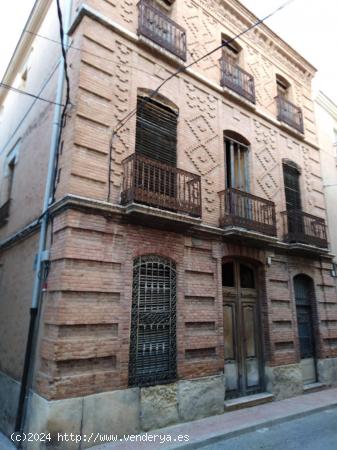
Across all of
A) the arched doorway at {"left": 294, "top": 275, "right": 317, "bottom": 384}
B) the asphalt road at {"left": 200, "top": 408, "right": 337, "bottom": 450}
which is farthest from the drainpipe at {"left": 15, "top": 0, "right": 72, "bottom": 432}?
the arched doorway at {"left": 294, "top": 275, "right": 317, "bottom": 384}

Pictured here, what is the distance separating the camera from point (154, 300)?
6.63 meters

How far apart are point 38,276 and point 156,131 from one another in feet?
13.3

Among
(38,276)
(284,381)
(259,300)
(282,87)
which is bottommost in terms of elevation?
(284,381)

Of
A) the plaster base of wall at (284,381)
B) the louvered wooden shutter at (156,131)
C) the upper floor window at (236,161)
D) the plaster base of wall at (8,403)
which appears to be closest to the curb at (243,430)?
the plaster base of wall at (284,381)

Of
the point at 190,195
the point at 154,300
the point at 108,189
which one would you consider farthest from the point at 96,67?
the point at 154,300

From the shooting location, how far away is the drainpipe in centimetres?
575

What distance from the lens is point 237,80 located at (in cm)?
1023

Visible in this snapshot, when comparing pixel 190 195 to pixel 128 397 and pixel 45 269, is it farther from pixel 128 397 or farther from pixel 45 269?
pixel 128 397

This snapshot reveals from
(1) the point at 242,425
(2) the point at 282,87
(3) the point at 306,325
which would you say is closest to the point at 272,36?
(2) the point at 282,87

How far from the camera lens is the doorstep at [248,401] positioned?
7.18 metres

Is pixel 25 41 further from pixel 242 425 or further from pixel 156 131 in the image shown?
pixel 242 425

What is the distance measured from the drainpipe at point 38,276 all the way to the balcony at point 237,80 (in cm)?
478

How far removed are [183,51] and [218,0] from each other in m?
3.28

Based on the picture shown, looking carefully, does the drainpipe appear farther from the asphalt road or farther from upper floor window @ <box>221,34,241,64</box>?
upper floor window @ <box>221,34,241,64</box>
